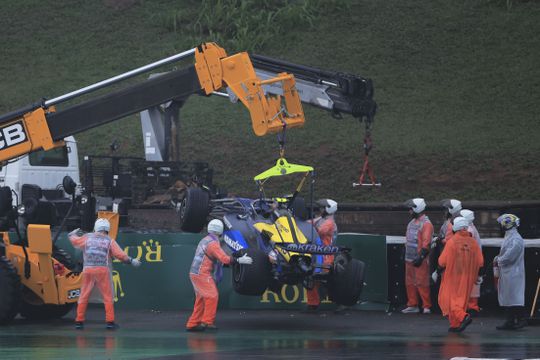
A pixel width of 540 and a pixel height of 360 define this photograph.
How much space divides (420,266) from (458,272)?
2.64m

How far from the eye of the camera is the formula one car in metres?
19.0

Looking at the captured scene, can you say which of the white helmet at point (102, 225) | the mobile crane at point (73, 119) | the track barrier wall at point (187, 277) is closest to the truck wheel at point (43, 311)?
the mobile crane at point (73, 119)

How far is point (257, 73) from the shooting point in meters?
21.5

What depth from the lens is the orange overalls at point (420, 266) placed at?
Answer: 71.6 feet

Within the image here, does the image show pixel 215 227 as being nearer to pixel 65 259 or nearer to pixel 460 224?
pixel 65 259

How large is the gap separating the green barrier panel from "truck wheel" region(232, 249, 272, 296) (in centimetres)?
397

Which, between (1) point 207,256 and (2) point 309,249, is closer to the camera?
(2) point 309,249

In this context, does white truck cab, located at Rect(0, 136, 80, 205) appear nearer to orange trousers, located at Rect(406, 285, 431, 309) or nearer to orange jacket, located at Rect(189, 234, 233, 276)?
orange jacket, located at Rect(189, 234, 233, 276)

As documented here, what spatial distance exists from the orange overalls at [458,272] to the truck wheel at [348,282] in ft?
4.01

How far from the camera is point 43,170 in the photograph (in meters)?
24.4

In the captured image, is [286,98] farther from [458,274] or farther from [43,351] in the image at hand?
[43,351]

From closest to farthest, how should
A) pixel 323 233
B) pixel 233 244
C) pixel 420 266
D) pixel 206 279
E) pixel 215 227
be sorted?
pixel 206 279 < pixel 215 227 < pixel 233 244 < pixel 420 266 < pixel 323 233

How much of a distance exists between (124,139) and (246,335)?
20435 mm

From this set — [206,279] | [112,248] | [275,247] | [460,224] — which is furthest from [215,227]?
[460,224]
